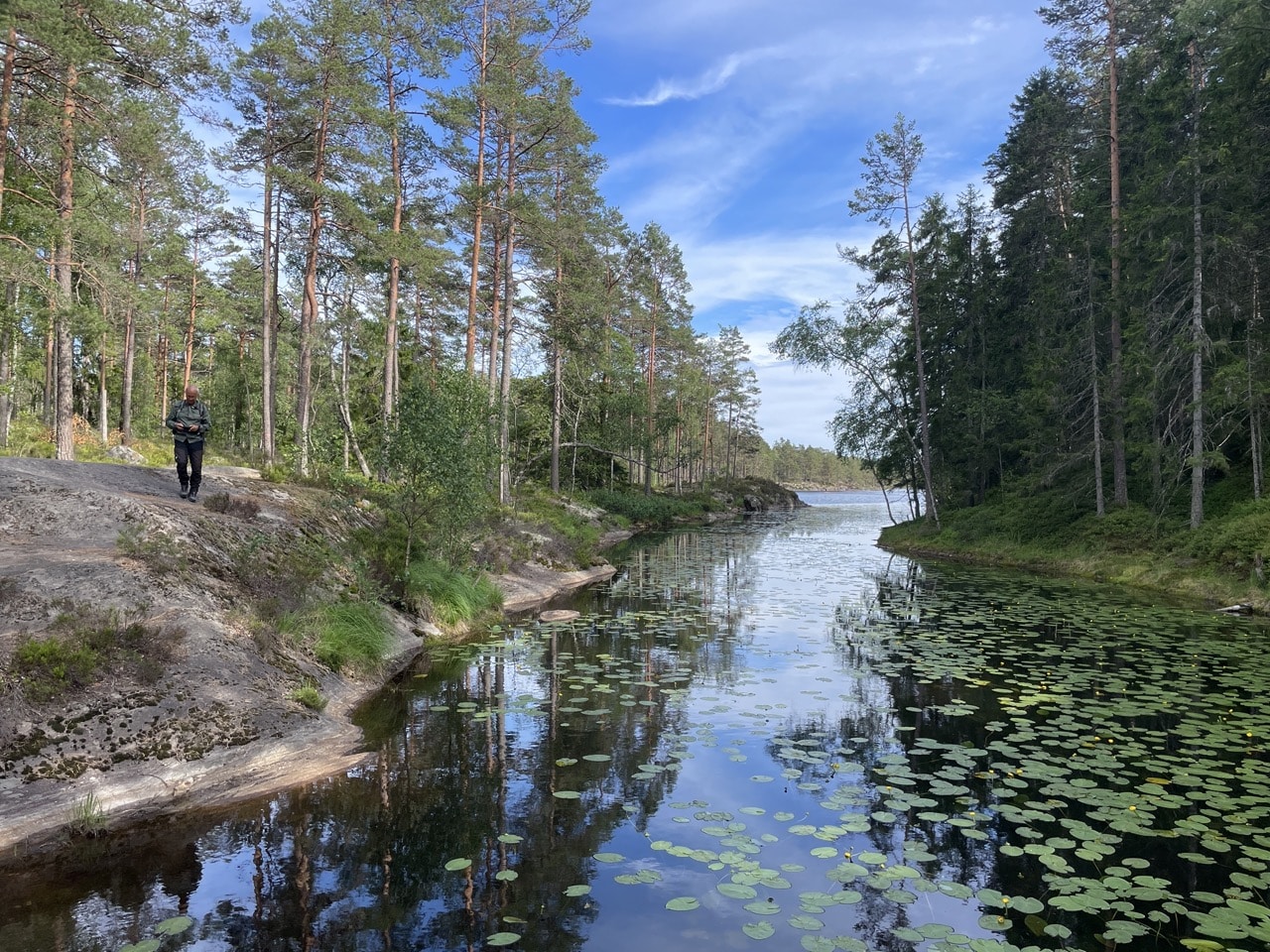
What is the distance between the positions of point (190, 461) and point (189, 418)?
93 cm

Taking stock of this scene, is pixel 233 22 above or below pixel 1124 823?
above

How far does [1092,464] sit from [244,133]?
29769 mm

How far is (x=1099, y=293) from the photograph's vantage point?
23.0 m

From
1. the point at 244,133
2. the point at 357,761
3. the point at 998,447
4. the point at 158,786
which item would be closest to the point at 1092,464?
the point at 998,447

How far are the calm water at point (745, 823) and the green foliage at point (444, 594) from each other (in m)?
2.29

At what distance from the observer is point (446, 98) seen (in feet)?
64.0

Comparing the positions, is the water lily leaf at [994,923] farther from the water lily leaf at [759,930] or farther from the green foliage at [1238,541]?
the green foliage at [1238,541]

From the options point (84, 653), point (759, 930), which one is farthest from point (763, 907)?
point (84, 653)

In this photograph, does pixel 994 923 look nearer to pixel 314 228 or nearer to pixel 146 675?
pixel 146 675

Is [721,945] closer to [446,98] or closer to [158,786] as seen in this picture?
[158,786]

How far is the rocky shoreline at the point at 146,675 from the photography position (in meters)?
5.52

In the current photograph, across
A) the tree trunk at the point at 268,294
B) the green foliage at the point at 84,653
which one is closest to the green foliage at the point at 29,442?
the tree trunk at the point at 268,294

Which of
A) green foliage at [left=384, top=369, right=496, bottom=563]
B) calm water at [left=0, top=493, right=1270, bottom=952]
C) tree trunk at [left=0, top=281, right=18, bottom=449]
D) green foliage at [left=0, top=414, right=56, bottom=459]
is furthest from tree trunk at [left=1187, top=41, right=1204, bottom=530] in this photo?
tree trunk at [left=0, top=281, right=18, bottom=449]

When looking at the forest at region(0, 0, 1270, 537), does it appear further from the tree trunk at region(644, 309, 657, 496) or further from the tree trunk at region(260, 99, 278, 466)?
the tree trunk at region(644, 309, 657, 496)
